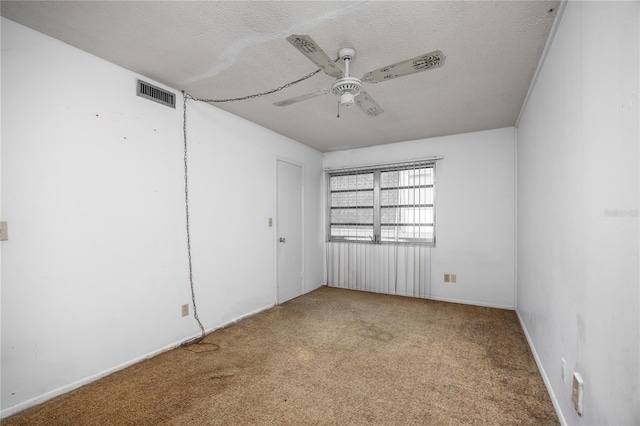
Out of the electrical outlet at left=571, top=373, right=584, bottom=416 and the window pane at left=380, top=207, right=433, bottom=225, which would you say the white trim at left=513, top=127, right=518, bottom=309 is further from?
the electrical outlet at left=571, top=373, right=584, bottom=416

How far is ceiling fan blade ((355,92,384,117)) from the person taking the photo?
248 centimetres

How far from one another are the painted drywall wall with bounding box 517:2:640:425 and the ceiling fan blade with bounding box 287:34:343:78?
1.33 m

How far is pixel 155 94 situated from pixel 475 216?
14.2 feet

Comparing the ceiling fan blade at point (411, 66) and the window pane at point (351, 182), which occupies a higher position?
the ceiling fan blade at point (411, 66)

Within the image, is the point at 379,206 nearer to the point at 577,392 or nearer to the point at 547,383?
the point at 547,383

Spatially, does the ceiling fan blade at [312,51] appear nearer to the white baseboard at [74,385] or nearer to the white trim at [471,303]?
the white baseboard at [74,385]

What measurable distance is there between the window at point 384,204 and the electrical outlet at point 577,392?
311cm

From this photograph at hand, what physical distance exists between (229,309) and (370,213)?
2.80 m

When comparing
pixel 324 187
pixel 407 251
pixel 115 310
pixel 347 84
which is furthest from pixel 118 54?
pixel 407 251

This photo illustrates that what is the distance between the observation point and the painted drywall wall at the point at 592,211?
1044 millimetres

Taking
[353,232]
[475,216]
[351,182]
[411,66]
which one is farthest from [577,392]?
[351,182]

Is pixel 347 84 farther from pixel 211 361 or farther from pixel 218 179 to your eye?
pixel 211 361

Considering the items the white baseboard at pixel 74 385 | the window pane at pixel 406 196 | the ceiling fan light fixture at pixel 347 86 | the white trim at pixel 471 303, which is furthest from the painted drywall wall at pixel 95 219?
the white trim at pixel 471 303

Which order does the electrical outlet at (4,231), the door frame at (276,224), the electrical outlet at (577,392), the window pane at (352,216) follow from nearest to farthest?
1. the electrical outlet at (577,392)
2. the electrical outlet at (4,231)
3. the door frame at (276,224)
4. the window pane at (352,216)
